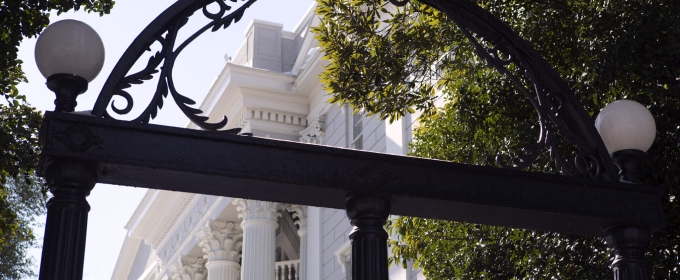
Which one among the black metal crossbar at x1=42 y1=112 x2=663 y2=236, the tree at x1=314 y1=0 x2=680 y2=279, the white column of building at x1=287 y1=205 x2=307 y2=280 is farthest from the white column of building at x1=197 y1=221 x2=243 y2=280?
the black metal crossbar at x1=42 y1=112 x2=663 y2=236

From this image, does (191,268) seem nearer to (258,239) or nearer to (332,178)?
(258,239)

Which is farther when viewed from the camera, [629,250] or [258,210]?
[258,210]

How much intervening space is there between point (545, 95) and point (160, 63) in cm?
233

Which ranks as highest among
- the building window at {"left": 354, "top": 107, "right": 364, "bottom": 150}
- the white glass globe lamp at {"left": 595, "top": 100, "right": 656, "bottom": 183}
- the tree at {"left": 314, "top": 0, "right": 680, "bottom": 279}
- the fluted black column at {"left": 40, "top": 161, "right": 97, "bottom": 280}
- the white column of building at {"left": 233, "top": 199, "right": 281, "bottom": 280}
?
the building window at {"left": 354, "top": 107, "right": 364, "bottom": 150}

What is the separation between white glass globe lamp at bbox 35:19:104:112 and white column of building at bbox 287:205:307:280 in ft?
53.3

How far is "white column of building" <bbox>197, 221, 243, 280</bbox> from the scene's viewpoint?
2294 cm

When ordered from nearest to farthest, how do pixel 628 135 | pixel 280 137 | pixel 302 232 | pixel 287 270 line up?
1. pixel 628 135
2. pixel 302 232
3. pixel 280 137
4. pixel 287 270

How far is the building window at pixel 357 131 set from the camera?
20.0 metres

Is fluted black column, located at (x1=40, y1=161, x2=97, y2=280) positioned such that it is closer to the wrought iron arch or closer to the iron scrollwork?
the wrought iron arch

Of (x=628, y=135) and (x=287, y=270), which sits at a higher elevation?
(x=287, y=270)

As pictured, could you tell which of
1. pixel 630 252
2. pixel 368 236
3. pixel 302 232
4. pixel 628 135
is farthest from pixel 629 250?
pixel 302 232

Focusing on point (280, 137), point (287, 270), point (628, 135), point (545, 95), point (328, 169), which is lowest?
point (328, 169)

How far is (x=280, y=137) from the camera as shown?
72.5 feet

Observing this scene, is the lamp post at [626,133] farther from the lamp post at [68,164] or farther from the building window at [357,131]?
the building window at [357,131]
